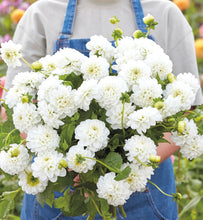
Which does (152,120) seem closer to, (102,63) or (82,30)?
(102,63)

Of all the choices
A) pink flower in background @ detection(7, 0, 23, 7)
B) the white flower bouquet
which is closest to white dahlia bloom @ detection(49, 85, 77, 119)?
the white flower bouquet

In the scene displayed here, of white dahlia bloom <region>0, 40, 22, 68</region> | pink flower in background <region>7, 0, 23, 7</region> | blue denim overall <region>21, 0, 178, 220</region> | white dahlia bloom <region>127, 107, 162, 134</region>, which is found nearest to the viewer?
white dahlia bloom <region>127, 107, 162, 134</region>

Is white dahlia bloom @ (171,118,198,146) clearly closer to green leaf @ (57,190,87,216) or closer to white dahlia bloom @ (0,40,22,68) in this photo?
green leaf @ (57,190,87,216)

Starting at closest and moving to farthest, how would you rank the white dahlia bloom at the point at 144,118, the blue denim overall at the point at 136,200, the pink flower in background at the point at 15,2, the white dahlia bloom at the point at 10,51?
the white dahlia bloom at the point at 144,118 → the white dahlia bloom at the point at 10,51 → the blue denim overall at the point at 136,200 → the pink flower in background at the point at 15,2

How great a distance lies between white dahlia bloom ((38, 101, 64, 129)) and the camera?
1.92 ft

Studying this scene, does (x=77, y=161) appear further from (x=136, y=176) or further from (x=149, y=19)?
(x=149, y=19)

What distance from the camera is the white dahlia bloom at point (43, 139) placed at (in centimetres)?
59

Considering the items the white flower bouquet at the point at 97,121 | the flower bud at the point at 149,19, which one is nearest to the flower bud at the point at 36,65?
the white flower bouquet at the point at 97,121

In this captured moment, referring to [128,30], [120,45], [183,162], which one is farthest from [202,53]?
[120,45]

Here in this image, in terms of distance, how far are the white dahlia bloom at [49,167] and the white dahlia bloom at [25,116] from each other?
6 centimetres

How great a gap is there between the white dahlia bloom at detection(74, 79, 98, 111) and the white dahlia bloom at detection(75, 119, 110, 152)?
27mm

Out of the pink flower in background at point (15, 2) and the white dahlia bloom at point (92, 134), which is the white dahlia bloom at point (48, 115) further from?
the pink flower in background at point (15, 2)

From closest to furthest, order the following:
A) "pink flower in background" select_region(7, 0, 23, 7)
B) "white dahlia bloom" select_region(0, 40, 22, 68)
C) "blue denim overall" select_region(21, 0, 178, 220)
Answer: "white dahlia bloom" select_region(0, 40, 22, 68), "blue denim overall" select_region(21, 0, 178, 220), "pink flower in background" select_region(7, 0, 23, 7)

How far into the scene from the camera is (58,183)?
64 centimetres
